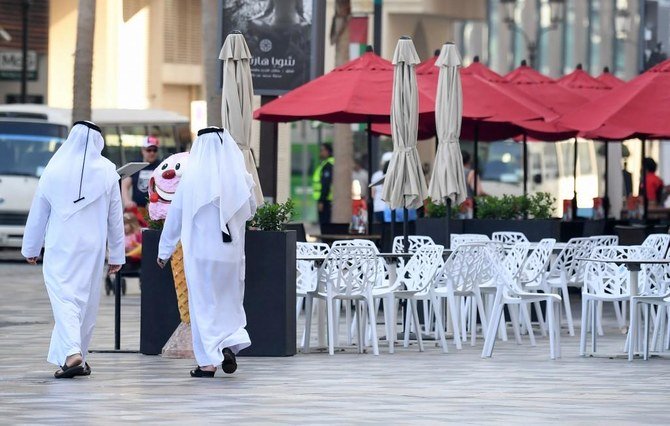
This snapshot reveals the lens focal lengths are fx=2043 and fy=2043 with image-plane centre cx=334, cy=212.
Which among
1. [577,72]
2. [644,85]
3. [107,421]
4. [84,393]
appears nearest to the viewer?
[107,421]

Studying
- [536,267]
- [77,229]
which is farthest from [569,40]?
[77,229]

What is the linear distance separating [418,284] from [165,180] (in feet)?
8.98

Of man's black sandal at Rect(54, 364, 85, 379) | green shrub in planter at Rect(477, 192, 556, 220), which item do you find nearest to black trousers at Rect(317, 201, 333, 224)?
green shrub in planter at Rect(477, 192, 556, 220)

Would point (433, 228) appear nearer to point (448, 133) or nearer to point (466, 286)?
point (448, 133)

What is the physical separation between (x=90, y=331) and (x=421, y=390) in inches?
104

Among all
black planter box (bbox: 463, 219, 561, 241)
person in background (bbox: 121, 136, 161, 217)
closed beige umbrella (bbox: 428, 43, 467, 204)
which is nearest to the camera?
closed beige umbrella (bbox: 428, 43, 467, 204)

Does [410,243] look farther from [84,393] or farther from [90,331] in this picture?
[84,393]

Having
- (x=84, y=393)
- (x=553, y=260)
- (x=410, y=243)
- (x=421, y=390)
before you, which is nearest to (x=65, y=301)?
(x=84, y=393)

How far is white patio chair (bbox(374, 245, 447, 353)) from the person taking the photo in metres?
17.4

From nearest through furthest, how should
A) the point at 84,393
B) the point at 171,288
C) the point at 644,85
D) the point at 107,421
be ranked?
the point at 107,421 → the point at 84,393 → the point at 171,288 → the point at 644,85

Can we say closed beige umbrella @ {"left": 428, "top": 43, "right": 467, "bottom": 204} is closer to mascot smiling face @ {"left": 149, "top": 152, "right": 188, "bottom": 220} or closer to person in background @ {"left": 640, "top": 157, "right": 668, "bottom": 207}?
mascot smiling face @ {"left": 149, "top": 152, "right": 188, "bottom": 220}

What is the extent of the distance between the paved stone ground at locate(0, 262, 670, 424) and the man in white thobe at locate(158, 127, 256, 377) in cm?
36

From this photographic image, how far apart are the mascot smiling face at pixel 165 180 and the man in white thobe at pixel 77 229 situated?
0.99m

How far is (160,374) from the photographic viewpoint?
582 inches
